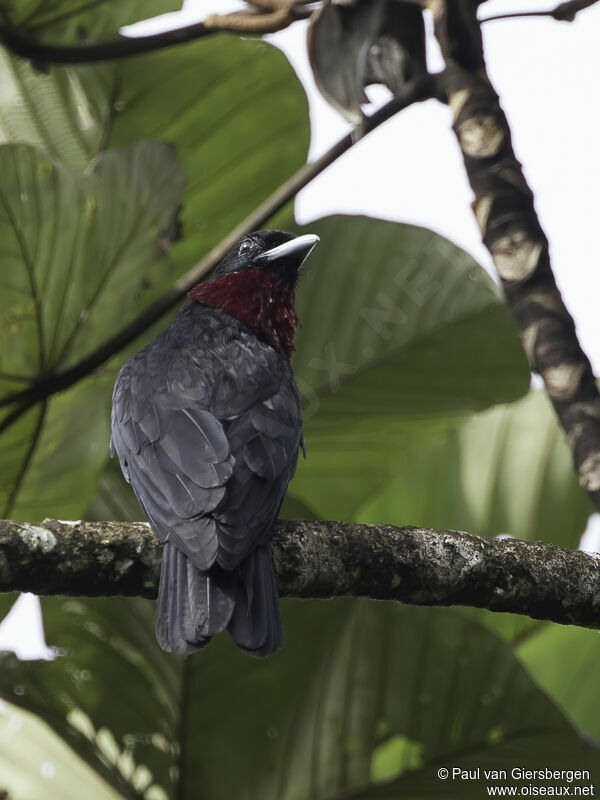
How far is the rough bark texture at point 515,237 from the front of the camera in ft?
7.97

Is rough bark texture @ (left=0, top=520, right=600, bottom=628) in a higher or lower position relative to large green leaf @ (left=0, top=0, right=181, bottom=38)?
lower

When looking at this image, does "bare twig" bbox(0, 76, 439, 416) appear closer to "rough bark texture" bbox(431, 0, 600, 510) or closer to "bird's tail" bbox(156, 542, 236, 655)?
"rough bark texture" bbox(431, 0, 600, 510)

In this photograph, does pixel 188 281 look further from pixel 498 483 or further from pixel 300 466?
pixel 498 483

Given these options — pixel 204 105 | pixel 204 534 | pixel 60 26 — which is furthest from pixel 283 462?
pixel 60 26

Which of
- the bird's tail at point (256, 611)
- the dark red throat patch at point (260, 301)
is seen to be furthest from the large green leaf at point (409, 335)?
the bird's tail at point (256, 611)

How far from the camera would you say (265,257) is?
3.33 meters

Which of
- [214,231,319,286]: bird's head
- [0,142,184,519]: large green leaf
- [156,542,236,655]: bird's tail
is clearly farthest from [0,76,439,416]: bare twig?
[156,542,236,655]: bird's tail

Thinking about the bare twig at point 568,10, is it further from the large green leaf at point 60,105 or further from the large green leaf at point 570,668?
the large green leaf at point 570,668

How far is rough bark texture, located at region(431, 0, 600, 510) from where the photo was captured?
95.6 inches

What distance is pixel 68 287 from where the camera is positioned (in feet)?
9.18

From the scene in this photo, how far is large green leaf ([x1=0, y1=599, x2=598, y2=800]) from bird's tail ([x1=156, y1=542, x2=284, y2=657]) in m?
0.38

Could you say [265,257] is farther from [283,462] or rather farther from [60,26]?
[283,462]

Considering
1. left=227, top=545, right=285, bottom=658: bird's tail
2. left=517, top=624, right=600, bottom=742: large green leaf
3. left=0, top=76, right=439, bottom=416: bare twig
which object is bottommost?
left=517, top=624, right=600, bottom=742: large green leaf

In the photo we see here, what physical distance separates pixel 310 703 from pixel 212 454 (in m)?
0.62
